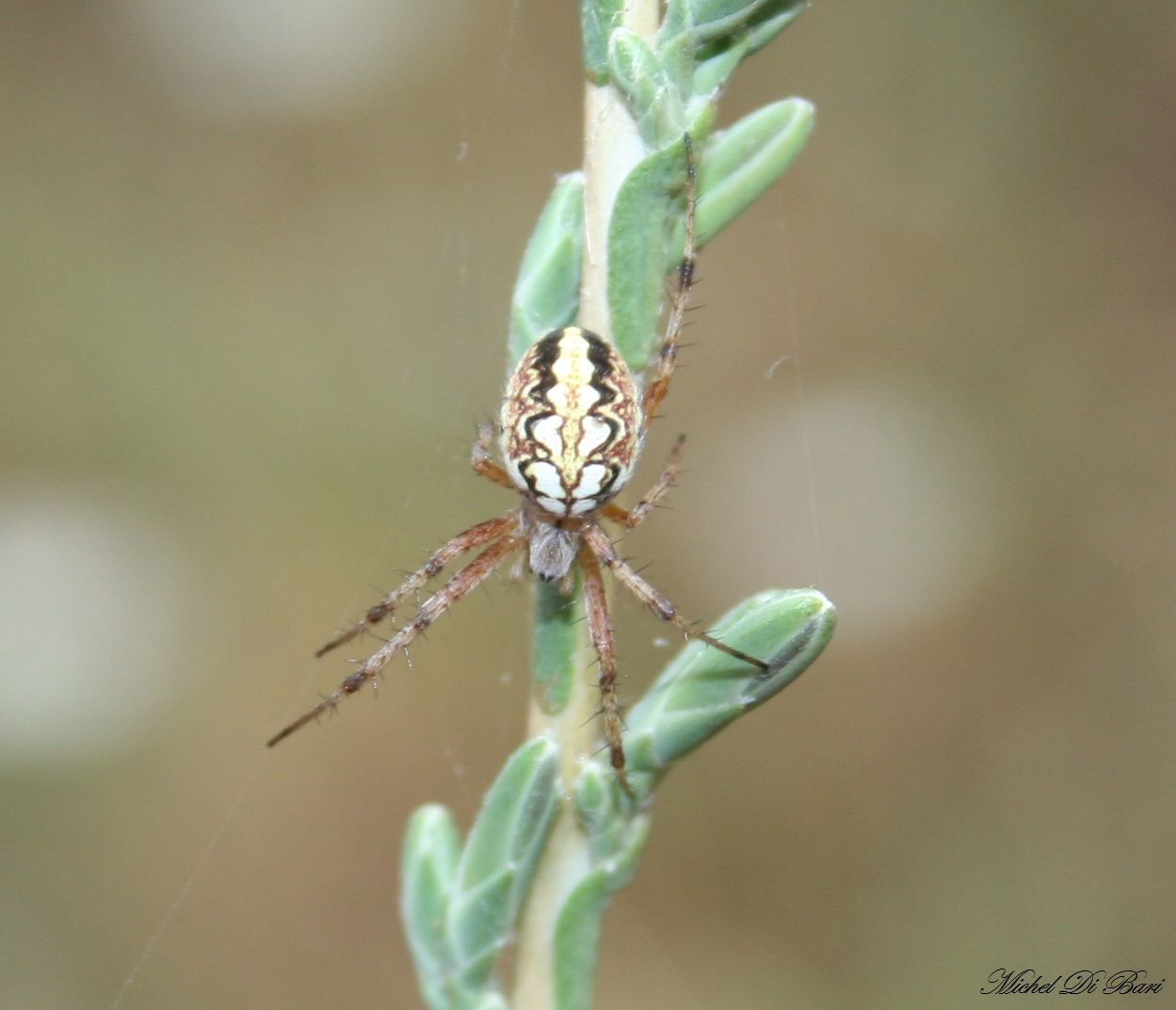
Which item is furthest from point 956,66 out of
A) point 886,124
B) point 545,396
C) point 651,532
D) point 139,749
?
point 139,749

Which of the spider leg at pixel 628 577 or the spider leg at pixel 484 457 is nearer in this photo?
the spider leg at pixel 628 577

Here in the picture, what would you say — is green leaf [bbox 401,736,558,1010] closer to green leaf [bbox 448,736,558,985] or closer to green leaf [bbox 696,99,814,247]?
green leaf [bbox 448,736,558,985]

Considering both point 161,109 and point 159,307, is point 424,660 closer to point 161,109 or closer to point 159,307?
point 159,307

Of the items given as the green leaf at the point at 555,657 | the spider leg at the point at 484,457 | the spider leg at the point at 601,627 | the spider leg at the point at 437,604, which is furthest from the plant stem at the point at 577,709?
the spider leg at the point at 437,604

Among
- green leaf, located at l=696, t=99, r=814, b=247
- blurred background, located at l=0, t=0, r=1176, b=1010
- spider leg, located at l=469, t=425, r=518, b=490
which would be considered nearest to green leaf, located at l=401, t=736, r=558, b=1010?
green leaf, located at l=696, t=99, r=814, b=247

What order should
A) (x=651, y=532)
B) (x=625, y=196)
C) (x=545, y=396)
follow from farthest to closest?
(x=651, y=532), (x=545, y=396), (x=625, y=196)

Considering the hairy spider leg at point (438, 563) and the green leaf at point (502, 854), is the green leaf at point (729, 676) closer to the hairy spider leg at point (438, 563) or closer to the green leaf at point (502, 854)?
the green leaf at point (502, 854)
